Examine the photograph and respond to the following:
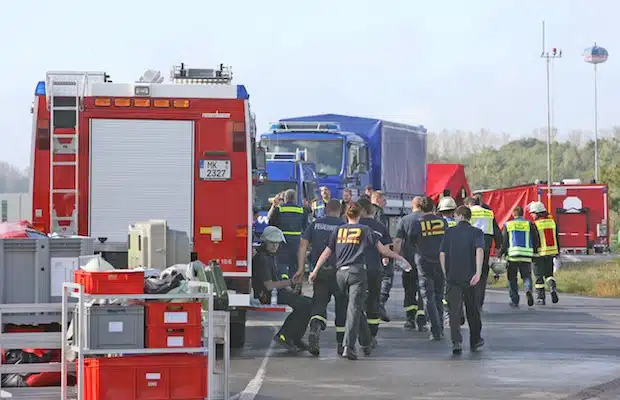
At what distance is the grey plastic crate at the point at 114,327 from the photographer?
10508mm

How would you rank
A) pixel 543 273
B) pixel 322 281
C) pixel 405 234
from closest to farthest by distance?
pixel 322 281 → pixel 405 234 → pixel 543 273

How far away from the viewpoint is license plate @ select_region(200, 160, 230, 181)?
52.1 feet

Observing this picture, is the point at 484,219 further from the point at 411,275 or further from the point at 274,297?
the point at 274,297

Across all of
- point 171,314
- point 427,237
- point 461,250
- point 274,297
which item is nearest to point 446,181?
point 427,237

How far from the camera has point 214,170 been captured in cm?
1591

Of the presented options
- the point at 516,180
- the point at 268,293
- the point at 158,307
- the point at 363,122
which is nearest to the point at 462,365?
the point at 268,293

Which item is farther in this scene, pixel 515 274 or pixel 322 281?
pixel 515 274

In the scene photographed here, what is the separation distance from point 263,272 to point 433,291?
111 inches

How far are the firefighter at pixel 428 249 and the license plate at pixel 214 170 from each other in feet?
10.1

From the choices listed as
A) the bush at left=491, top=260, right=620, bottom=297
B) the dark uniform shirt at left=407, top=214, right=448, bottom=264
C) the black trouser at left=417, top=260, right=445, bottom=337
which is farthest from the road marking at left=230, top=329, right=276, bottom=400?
the bush at left=491, top=260, right=620, bottom=297

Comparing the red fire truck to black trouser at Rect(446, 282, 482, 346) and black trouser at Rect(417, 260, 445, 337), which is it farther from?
black trouser at Rect(417, 260, 445, 337)

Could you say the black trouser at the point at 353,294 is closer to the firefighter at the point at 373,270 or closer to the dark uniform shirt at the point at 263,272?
the firefighter at the point at 373,270

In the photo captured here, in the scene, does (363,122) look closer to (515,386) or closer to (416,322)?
(416,322)

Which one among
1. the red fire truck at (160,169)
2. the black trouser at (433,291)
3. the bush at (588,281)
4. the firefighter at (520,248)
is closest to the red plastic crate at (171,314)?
the red fire truck at (160,169)
